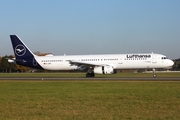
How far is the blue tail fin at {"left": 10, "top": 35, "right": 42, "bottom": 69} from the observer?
1969 inches

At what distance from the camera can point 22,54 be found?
50.8m

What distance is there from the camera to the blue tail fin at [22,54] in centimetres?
5000

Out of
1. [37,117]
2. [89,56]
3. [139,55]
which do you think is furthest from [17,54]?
[37,117]

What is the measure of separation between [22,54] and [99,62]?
1252 cm

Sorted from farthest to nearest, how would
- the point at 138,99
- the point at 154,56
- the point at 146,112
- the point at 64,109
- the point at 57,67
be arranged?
1. the point at 57,67
2. the point at 154,56
3. the point at 138,99
4. the point at 64,109
5. the point at 146,112

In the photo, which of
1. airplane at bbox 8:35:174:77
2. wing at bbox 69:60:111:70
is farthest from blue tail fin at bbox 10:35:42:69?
wing at bbox 69:60:111:70

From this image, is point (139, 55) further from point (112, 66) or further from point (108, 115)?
point (108, 115)

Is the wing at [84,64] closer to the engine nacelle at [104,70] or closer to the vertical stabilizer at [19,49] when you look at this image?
the engine nacelle at [104,70]

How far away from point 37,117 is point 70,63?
1375 inches

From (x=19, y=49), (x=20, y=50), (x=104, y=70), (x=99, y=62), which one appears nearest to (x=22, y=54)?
(x=20, y=50)

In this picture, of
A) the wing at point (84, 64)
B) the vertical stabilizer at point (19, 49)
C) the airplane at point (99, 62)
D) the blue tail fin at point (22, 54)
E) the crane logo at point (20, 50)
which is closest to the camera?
the airplane at point (99, 62)

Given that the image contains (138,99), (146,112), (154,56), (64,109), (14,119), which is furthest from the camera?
(154,56)

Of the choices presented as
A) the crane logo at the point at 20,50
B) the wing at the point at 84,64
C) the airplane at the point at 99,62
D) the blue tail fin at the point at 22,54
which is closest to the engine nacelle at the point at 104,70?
the airplane at the point at 99,62

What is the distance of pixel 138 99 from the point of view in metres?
16.2
